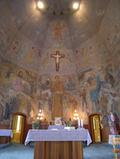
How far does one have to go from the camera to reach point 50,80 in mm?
15055

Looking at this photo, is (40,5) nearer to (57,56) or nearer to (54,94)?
(57,56)

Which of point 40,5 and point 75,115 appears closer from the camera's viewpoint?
point 40,5

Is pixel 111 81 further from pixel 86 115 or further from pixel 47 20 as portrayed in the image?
pixel 47 20

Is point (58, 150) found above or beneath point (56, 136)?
beneath

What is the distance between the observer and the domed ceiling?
1218cm

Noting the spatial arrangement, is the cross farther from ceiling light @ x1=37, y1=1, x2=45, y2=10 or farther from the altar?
the altar

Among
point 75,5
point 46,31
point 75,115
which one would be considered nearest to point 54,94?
point 75,115

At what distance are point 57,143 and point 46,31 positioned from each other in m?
11.3

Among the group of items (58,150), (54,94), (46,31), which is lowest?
(58,150)

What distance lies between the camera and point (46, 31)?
46.6ft

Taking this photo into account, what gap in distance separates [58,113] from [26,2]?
917cm

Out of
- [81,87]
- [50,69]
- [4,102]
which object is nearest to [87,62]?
[81,87]

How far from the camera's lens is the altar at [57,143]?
180 inches

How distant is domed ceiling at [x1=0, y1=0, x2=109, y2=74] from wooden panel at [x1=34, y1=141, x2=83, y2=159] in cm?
984
